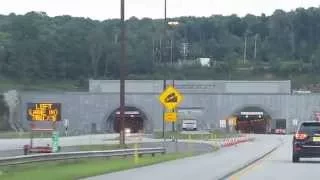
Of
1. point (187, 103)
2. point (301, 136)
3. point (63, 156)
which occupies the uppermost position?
point (301, 136)

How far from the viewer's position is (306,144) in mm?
32844

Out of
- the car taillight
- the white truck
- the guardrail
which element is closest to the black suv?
the car taillight

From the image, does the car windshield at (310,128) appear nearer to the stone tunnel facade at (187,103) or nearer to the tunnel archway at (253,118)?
the stone tunnel facade at (187,103)

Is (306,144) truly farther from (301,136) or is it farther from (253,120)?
(253,120)

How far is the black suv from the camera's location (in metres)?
32.8

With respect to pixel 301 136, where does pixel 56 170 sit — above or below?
below

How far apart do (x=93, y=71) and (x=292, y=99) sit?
3186 inches

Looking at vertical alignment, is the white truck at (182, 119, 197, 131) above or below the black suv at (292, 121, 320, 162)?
below

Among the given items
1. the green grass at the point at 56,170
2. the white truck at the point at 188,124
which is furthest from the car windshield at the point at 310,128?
the white truck at the point at 188,124

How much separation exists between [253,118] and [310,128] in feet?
318

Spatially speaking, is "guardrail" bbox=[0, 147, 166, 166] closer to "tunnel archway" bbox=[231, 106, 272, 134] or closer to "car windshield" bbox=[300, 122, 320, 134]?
"car windshield" bbox=[300, 122, 320, 134]

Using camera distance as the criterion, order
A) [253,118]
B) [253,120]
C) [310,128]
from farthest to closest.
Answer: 1. [253,120]
2. [253,118]
3. [310,128]

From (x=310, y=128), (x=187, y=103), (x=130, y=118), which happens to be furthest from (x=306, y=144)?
(x=130, y=118)

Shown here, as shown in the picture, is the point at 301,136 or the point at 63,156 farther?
the point at 301,136
